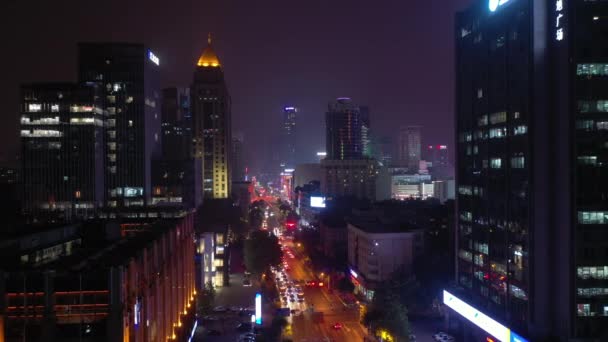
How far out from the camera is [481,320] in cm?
2884

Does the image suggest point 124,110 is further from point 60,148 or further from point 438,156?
point 438,156

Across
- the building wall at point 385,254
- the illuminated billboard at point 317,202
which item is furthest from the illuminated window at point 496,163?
the illuminated billboard at point 317,202

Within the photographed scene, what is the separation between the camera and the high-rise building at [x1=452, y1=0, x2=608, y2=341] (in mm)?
23922

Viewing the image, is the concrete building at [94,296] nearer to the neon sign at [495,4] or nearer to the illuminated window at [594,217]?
the illuminated window at [594,217]

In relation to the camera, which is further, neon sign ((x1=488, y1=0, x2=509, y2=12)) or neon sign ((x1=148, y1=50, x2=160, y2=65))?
neon sign ((x1=148, y1=50, x2=160, y2=65))

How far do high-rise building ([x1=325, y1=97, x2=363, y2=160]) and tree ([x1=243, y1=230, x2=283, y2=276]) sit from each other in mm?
75811

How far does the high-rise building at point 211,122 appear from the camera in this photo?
88500 millimetres

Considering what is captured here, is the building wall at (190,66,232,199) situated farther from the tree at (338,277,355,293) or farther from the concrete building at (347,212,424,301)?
the concrete building at (347,212,424,301)

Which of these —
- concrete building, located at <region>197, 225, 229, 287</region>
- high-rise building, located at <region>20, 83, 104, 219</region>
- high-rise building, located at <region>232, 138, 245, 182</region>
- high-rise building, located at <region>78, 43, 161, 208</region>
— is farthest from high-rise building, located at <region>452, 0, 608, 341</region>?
high-rise building, located at <region>232, 138, 245, 182</region>

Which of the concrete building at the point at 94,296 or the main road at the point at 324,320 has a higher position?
the concrete building at the point at 94,296

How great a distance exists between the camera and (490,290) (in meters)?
29.7

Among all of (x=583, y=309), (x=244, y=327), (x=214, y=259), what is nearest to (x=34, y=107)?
(x=214, y=259)

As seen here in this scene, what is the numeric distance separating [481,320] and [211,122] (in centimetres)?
6651

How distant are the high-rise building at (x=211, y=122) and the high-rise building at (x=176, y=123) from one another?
3035mm
